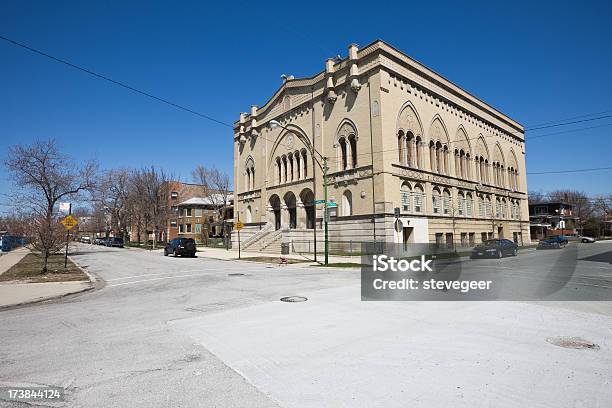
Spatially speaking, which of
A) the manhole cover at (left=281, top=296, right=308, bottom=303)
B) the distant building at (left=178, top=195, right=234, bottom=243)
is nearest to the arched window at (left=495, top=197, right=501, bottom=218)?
the manhole cover at (left=281, top=296, right=308, bottom=303)

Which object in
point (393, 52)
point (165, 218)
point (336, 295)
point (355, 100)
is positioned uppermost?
point (393, 52)

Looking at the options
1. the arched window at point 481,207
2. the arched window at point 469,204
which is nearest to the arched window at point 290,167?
the arched window at point 469,204

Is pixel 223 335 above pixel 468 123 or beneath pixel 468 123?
beneath

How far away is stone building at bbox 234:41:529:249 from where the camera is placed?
3156cm

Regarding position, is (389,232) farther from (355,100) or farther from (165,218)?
(165,218)

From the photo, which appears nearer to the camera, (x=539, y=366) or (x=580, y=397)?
(x=580, y=397)

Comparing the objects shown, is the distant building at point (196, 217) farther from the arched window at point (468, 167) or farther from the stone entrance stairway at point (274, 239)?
the arched window at point (468, 167)

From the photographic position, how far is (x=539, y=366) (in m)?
4.78

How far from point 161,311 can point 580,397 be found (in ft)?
27.3

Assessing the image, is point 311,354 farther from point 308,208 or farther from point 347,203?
point 308,208

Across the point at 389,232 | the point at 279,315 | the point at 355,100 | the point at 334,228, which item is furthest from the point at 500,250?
the point at 279,315

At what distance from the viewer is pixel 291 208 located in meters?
43.5

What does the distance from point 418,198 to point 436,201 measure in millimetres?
3656

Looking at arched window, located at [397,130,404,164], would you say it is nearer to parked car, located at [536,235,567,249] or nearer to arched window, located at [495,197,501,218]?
parked car, located at [536,235,567,249]
